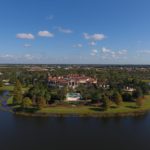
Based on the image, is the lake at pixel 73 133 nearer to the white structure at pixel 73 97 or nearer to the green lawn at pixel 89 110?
the green lawn at pixel 89 110

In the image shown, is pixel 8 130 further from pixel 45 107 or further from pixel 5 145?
pixel 45 107

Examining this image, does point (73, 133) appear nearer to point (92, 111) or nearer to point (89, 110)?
point (92, 111)

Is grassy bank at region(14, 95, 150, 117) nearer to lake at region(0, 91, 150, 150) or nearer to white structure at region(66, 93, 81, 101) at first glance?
lake at region(0, 91, 150, 150)

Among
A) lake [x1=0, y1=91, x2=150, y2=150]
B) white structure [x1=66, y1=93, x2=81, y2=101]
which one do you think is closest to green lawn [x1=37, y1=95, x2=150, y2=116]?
lake [x1=0, y1=91, x2=150, y2=150]

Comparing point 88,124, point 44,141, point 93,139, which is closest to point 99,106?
point 88,124

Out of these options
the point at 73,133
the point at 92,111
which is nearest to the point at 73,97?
the point at 92,111
